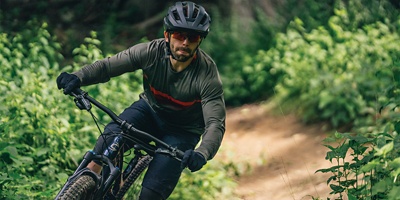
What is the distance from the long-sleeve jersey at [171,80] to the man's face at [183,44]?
0.55 feet

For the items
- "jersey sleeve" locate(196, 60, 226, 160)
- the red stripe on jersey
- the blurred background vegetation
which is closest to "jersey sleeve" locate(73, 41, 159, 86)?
the red stripe on jersey

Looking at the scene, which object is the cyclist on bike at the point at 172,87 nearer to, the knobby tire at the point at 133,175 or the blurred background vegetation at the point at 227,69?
the knobby tire at the point at 133,175

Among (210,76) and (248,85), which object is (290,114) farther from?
(210,76)

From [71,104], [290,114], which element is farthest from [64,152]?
[290,114]

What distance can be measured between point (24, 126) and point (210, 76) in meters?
3.40

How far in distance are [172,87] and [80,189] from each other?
1.19 metres

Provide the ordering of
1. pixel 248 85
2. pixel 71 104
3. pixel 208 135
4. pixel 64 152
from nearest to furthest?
pixel 208 135 → pixel 64 152 → pixel 71 104 → pixel 248 85

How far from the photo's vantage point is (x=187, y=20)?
20.7 feet

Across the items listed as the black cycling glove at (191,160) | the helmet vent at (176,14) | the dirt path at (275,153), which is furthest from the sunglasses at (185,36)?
the dirt path at (275,153)

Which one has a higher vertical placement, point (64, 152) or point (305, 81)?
point (305, 81)

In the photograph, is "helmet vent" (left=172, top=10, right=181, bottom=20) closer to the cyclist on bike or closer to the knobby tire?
the cyclist on bike

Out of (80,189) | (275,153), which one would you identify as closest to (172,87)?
(80,189)

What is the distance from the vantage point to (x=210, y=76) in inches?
253

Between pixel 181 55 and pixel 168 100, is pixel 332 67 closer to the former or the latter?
pixel 168 100
